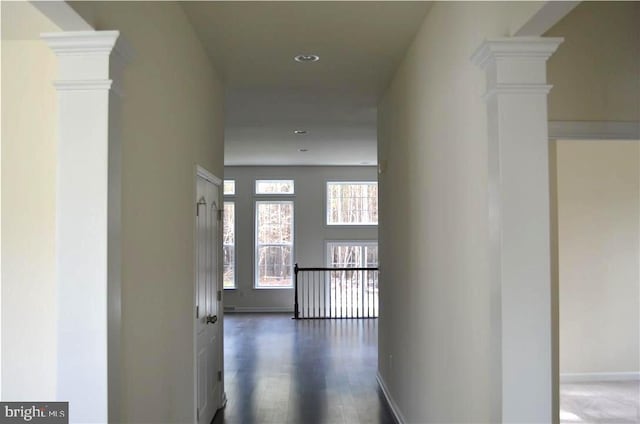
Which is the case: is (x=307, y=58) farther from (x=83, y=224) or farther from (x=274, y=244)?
(x=274, y=244)

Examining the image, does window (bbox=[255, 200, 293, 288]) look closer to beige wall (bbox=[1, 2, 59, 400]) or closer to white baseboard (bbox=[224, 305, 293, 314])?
white baseboard (bbox=[224, 305, 293, 314])

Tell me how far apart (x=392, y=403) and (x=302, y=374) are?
1.46 meters

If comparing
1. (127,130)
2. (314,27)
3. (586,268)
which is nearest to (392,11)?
(314,27)

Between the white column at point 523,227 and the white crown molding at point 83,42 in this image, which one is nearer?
the white crown molding at point 83,42

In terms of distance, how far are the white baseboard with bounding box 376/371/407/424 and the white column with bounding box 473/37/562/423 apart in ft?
7.64

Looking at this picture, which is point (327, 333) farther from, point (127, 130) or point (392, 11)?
point (127, 130)

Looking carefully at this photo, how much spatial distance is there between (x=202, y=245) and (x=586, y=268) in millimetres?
3909

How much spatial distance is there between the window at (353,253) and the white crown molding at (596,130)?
324 inches

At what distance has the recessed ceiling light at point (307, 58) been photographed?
369 cm

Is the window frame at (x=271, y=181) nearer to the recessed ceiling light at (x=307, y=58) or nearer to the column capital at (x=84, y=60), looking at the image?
the recessed ceiling light at (x=307, y=58)

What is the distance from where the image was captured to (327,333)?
26.2ft

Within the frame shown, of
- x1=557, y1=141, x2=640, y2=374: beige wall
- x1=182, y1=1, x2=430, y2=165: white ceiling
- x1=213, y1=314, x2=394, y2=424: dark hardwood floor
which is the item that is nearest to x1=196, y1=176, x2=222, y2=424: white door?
x1=213, y1=314, x2=394, y2=424: dark hardwood floor

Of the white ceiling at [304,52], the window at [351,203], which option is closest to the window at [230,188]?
the window at [351,203]

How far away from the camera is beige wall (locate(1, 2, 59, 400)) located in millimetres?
1914
